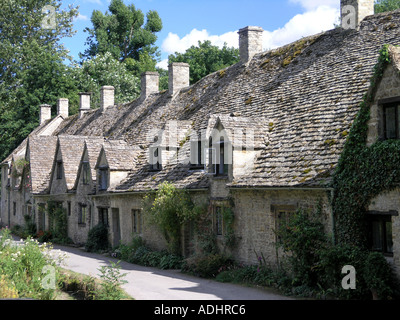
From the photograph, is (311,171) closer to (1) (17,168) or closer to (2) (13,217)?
(1) (17,168)

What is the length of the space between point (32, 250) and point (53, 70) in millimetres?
37652

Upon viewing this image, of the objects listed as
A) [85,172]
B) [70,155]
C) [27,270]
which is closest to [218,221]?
[27,270]

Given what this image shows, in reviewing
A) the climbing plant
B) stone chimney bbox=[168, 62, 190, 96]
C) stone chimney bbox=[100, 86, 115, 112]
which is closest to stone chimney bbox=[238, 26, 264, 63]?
stone chimney bbox=[168, 62, 190, 96]

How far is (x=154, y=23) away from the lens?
69500 mm

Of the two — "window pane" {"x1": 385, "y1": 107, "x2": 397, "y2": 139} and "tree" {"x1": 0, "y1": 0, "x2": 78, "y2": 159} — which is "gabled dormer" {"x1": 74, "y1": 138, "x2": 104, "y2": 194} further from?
"tree" {"x1": 0, "y1": 0, "x2": 78, "y2": 159}

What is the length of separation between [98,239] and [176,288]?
12.0 m

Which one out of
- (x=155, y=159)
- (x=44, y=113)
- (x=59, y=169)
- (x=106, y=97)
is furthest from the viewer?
(x=44, y=113)

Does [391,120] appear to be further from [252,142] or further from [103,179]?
[103,179]

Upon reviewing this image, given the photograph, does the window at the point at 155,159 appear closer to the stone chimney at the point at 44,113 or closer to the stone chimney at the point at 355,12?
the stone chimney at the point at 355,12

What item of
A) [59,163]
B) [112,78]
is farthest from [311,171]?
[112,78]

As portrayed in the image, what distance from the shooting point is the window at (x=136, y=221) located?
24609 mm

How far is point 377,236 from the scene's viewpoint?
542 inches

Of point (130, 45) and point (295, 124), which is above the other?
point (130, 45)

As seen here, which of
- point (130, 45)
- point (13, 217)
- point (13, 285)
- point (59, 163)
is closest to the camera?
point (13, 285)
